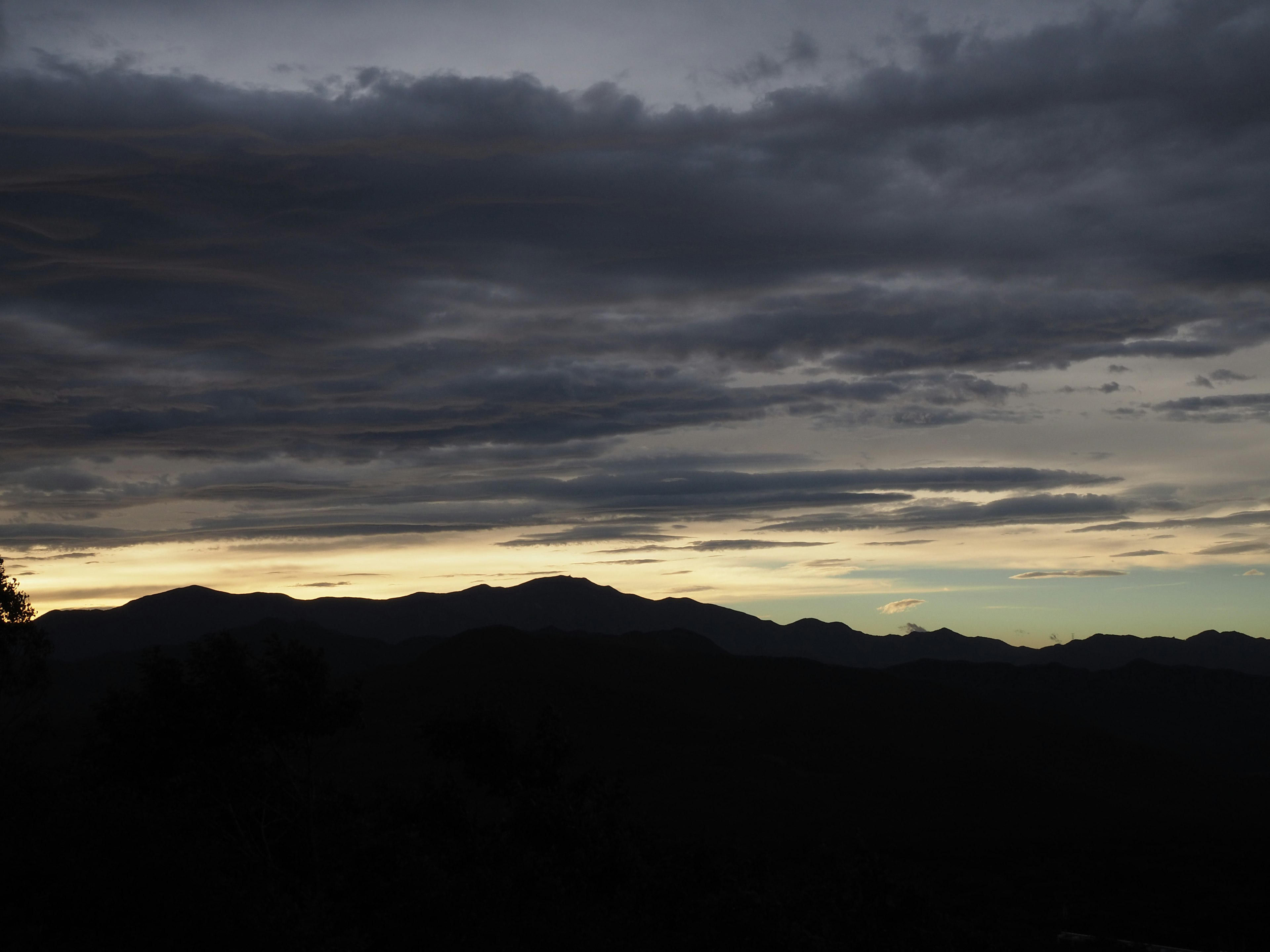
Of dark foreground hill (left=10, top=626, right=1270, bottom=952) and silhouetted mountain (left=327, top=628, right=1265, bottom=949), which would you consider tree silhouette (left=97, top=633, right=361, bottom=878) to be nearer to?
dark foreground hill (left=10, top=626, right=1270, bottom=952)

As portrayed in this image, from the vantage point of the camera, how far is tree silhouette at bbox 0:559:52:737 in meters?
41.7

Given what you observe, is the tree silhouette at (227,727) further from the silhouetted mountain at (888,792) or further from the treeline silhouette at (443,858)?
the silhouetted mountain at (888,792)

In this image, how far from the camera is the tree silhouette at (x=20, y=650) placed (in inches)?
1640

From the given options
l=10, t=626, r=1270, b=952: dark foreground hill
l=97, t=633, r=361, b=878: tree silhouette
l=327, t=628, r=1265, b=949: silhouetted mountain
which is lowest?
l=327, t=628, r=1265, b=949: silhouetted mountain

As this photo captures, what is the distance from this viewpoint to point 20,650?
4266 centimetres

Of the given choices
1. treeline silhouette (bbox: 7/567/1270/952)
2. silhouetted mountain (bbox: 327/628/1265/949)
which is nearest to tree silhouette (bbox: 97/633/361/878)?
treeline silhouette (bbox: 7/567/1270/952)

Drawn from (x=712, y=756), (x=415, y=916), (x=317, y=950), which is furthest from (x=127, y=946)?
(x=712, y=756)

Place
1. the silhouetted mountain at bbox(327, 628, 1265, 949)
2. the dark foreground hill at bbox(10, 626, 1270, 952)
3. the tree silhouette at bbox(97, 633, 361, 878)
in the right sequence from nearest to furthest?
the dark foreground hill at bbox(10, 626, 1270, 952), the tree silhouette at bbox(97, 633, 361, 878), the silhouetted mountain at bbox(327, 628, 1265, 949)

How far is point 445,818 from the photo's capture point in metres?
40.9

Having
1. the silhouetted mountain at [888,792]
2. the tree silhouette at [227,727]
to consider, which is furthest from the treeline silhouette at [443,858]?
the silhouetted mountain at [888,792]

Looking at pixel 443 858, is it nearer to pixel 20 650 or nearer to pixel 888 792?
pixel 20 650

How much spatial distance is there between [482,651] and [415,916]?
17178cm

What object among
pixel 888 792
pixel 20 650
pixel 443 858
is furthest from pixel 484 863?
pixel 888 792

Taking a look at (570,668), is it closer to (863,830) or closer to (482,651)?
(482,651)
